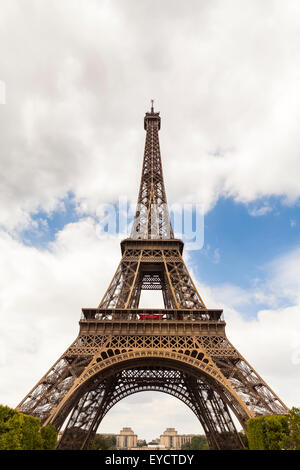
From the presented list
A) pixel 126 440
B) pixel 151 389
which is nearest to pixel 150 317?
pixel 151 389

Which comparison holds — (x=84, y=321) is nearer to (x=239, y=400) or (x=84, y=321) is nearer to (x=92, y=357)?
(x=92, y=357)

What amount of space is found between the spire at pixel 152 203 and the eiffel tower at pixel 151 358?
136mm

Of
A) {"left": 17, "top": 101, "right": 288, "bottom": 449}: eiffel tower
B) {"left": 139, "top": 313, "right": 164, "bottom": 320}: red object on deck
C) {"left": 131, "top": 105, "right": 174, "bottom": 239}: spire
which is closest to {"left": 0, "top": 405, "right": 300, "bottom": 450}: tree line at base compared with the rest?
{"left": 17, "top": 101, "right": 288, "bottom": 449}: eiffel tower

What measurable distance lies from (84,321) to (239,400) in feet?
42.9

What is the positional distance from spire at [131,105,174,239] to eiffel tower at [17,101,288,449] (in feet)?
0.45

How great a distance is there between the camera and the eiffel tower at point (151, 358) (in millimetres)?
21891

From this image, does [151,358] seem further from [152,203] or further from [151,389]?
[152,203]

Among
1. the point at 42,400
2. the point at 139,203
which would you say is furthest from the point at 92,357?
the point at 139,203

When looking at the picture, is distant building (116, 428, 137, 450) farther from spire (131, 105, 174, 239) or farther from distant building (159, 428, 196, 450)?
spire (131, 105, 174, 239)

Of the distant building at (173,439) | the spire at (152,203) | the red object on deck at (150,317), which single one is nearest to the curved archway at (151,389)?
the red object on deck at (150,317)

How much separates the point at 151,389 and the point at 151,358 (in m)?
13.9

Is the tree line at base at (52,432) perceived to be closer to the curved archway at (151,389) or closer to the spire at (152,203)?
the curved archway at (151,389)

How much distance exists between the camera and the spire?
121 feet

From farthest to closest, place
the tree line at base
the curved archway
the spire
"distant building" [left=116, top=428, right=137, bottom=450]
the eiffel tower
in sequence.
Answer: "distant building" [left=116, top=428, right=137, bottom=450], the spire, the curved archway, the eiffel tower, the tree line at base
